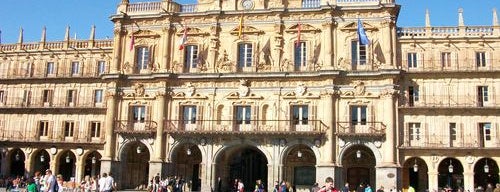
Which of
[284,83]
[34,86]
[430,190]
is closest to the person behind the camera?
[430,190]

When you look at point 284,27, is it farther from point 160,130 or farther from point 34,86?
point 34,86

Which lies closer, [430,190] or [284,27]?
[430,190]

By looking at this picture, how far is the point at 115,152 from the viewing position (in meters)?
45.1

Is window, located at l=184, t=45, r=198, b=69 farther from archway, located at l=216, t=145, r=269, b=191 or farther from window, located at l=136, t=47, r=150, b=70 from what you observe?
archway, located at l=216, t=145, r=269, b=191

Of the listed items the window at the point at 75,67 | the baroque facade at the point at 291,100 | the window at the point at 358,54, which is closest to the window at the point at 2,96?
the window at the point at 75,67

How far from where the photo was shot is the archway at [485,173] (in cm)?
4084

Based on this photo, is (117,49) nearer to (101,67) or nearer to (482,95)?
(101,67)

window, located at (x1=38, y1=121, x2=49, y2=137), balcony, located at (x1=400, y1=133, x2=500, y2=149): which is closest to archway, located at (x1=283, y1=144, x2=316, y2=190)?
balcony, located at (x1=400, y1=133, x2=500, y2=149)

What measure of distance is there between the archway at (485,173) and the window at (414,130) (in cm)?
464

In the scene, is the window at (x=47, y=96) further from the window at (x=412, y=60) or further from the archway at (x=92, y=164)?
the window at (x=412, y=60)

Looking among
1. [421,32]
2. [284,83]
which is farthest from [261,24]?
[421,32]

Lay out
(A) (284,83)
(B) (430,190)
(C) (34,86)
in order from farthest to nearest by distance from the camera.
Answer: (C) (34,86), (A) (284,83), (B) (430,190)

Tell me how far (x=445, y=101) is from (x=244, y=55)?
49.5 ft

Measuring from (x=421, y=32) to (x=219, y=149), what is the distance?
17148 millimetres
